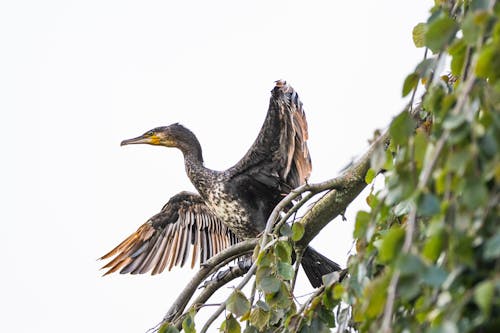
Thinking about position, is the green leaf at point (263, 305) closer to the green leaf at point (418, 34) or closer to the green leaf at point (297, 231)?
the green leaf at point (297, 231)

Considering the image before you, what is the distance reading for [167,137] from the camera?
20.5 ft

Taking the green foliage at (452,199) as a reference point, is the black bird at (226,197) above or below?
above

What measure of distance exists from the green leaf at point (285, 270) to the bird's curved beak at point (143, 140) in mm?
3842

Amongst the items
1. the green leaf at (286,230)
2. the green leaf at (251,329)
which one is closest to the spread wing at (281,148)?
the green leaf at (286,230)

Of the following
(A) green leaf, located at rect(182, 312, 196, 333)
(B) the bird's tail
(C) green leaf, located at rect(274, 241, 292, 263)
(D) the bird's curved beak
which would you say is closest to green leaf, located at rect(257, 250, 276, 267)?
(C) green leaf, located at rect(274, 241, 292, 263)

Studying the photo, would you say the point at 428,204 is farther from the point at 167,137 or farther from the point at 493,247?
the point at 167,137

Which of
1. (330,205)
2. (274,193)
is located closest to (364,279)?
(330,205)

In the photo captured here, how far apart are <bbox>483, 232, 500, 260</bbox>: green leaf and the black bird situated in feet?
9.54

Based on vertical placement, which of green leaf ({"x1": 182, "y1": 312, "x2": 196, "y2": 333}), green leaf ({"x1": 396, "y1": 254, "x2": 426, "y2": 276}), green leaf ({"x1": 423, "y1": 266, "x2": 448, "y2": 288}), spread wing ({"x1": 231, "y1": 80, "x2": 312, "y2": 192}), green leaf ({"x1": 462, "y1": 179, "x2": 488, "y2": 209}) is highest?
spread wing ({"x1": 231, "y1": 80, "x2": 312, "y2": 192})

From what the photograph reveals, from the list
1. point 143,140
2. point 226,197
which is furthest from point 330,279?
point 143,140

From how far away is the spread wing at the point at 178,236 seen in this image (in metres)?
5.89

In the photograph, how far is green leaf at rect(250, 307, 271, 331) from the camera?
8.69 ft

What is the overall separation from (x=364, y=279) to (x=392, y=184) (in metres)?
0.49

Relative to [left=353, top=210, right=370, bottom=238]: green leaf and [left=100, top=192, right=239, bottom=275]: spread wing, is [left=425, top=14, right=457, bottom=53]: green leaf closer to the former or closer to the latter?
[left=353, top=210, right=370, bottom=238]: green leaf
